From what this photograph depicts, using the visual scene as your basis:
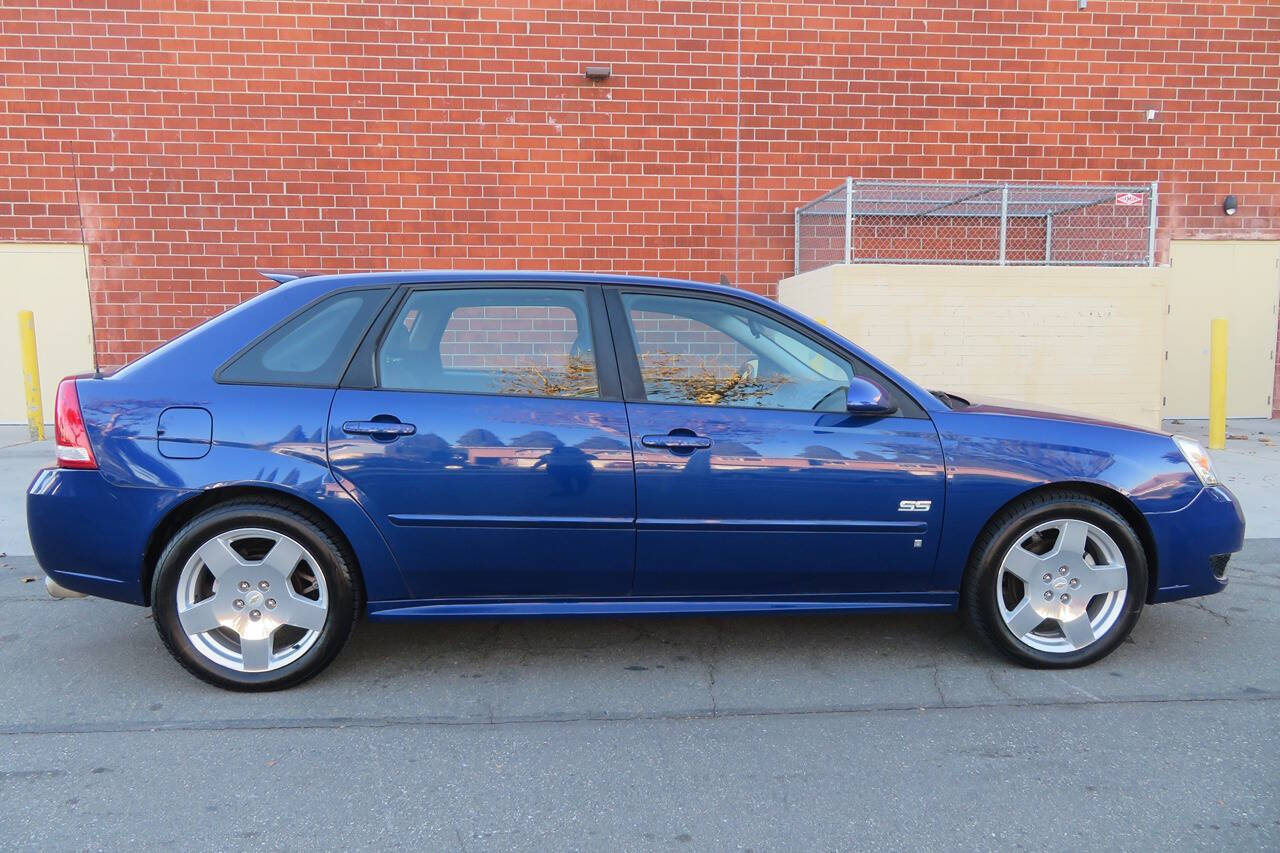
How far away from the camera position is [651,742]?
315 centimetres

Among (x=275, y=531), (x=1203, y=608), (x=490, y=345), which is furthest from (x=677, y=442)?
(x=1203, y=608)

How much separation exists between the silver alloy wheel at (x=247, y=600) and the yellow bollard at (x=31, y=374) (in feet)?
23.3

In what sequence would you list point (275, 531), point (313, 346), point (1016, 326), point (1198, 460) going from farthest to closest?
point (1016, 326) → point (1198, 460) → point (313, 346) → point (275, 531)

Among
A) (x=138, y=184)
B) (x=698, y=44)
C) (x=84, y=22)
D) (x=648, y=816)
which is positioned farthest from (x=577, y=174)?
(x=648, y=816)

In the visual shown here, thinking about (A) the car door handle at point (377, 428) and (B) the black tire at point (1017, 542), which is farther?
(B) the black tire at point (1017, 542)

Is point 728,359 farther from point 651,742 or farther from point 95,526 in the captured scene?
point 95,526

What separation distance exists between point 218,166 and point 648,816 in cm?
920

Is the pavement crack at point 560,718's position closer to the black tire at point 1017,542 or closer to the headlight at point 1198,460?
the black tire at point 1017,542

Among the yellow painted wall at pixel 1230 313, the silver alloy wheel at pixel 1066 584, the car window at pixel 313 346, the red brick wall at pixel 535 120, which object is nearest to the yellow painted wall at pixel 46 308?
the red brick wall at pixel 535 120

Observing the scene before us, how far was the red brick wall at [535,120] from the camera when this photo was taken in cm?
960

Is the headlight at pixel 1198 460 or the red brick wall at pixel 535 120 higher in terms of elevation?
the red brick wall at pixel 535 120

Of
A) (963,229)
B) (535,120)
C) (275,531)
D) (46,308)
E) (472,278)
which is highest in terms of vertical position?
(535,120)

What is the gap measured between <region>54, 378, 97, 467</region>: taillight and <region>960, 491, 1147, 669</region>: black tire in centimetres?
343

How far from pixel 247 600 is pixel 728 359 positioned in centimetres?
211
